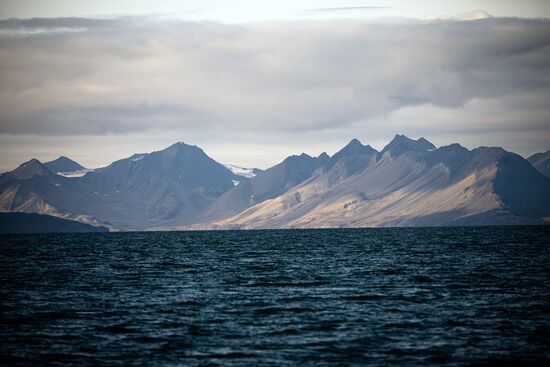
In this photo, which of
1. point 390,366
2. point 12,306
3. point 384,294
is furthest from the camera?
A: point 384,294

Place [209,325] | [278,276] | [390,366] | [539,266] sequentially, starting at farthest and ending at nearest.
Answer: [539,266] < [278,276] < [209,325] < [390,366]

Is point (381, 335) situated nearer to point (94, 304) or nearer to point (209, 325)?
point (209, 325)

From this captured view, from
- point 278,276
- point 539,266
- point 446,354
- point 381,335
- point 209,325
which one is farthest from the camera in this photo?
point 539,266

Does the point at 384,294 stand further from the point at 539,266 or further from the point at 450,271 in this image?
the point at 539,266

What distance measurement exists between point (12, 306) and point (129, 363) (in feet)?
85.5

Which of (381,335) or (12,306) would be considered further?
(12,306)

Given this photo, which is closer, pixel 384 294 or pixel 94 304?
pixel 94 304

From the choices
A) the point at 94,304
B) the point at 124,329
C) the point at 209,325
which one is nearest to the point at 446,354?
the point at 209,325

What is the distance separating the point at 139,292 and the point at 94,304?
982cm

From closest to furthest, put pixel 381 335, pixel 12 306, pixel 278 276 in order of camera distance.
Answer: pixel 381 335 → pixel 12 306 → pixel 278 276

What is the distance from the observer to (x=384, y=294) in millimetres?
70938

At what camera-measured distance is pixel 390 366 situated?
40.4 meters

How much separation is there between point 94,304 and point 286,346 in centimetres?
2538

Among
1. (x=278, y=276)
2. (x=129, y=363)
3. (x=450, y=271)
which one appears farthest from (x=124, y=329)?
(x=450, y=271)
